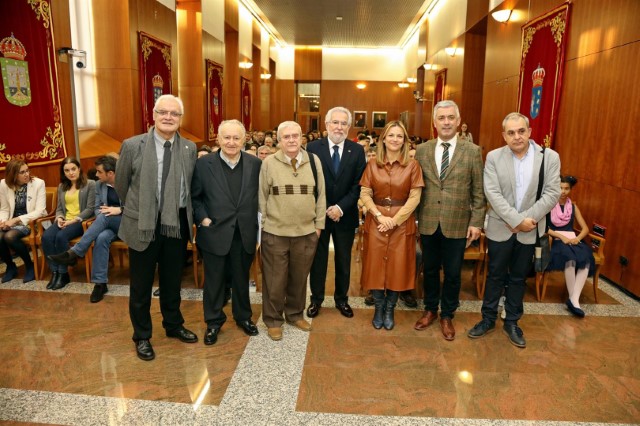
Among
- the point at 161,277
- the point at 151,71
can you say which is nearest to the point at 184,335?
the point at 161,277

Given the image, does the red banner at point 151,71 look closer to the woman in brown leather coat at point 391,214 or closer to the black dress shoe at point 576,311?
the woman in brown leather coat at point 391,214

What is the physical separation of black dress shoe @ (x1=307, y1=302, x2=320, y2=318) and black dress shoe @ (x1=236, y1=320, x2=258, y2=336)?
494 mm

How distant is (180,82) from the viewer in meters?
10.3

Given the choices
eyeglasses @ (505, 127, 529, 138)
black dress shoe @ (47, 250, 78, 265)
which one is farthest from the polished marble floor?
eyeglasses @ (505, 127, 529, 138)

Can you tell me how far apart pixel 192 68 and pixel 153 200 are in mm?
8270

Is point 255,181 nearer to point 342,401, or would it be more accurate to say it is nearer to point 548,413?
point 342,401

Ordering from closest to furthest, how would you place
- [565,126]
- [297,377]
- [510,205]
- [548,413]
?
[548,413], [297,377], [510,205], [565,126]

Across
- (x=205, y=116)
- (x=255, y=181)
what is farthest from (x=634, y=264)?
(x=205, y=116)

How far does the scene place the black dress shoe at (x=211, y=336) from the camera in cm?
316

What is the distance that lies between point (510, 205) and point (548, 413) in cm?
136

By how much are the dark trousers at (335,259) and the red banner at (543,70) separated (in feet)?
12.2

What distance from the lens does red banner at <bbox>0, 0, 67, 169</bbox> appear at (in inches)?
193

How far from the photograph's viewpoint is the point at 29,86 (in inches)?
207

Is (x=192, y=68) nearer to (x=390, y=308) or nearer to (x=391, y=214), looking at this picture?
(x=391, y=214)
